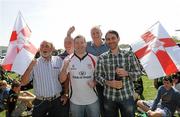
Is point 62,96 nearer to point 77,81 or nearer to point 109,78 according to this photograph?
point 77,81

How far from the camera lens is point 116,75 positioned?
568 centimetres

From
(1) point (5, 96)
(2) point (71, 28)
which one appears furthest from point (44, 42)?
(1) point (5, 96)

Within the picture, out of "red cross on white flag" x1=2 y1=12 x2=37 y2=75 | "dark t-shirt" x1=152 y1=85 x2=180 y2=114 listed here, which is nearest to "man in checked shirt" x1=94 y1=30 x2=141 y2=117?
"red cross on white flag" x1=2 y1=12 x2=37 y2=75

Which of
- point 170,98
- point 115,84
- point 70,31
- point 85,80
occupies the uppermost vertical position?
point 70,31

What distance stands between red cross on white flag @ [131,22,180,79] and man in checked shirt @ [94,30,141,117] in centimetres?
44

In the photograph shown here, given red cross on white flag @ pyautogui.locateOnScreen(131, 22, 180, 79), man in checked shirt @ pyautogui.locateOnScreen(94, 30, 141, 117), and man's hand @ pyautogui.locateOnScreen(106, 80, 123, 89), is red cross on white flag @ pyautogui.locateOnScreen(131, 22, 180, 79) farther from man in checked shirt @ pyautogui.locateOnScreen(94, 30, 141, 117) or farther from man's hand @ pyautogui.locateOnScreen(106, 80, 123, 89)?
man's hand @ pyautogui.locateOnScreen(106, 80, 123, 89)

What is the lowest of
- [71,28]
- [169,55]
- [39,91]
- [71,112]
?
[71,112]

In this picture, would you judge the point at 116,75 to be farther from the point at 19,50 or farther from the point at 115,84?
the point at 19,50

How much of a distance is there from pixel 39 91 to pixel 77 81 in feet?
2.23

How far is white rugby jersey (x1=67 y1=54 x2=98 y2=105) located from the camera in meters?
5.75

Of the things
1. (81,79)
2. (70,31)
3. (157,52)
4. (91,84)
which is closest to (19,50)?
(70,31)

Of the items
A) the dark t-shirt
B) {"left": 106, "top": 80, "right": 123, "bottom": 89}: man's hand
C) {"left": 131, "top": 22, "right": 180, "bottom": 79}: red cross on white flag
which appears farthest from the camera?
the dark t-shirt

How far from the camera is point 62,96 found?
6051 mm

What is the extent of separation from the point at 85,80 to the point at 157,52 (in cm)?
137
